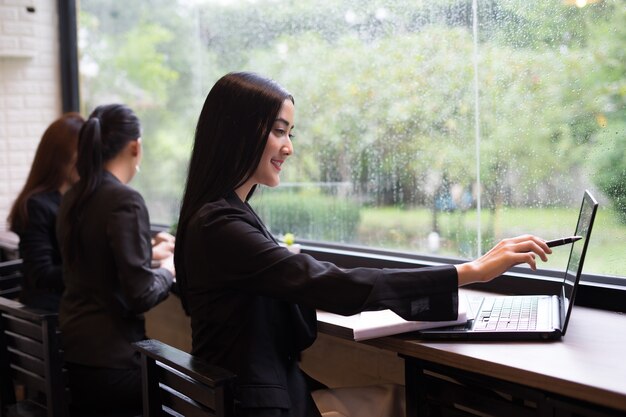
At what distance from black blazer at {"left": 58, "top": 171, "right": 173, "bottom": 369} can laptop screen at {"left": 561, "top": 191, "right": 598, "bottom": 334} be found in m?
1.23

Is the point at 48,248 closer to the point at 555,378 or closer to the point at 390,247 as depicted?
the point at 390,247

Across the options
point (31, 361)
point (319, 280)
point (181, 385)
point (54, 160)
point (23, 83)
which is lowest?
point (31, 361)

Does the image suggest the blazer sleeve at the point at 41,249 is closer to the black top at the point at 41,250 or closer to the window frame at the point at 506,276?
the black top at the point at 41,250

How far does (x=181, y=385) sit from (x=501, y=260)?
2.32 ft

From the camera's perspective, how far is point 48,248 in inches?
111

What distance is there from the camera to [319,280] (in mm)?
1460

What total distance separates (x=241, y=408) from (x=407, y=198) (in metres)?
1.15

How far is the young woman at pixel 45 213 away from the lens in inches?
110

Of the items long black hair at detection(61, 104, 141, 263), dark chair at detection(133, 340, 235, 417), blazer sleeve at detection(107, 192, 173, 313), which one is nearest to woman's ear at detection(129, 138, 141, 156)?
long black hair at detection(61, 104, 141, 263)

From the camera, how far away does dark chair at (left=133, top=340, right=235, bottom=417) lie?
4.36 ft

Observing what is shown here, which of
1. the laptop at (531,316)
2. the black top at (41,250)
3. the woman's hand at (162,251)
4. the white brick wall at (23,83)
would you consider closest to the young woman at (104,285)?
the woman's hand at (162,251)

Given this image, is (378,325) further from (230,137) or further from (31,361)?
(31,361)

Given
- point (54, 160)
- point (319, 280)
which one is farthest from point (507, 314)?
point (54, 160)

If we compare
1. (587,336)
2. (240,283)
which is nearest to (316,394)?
(240,283)
